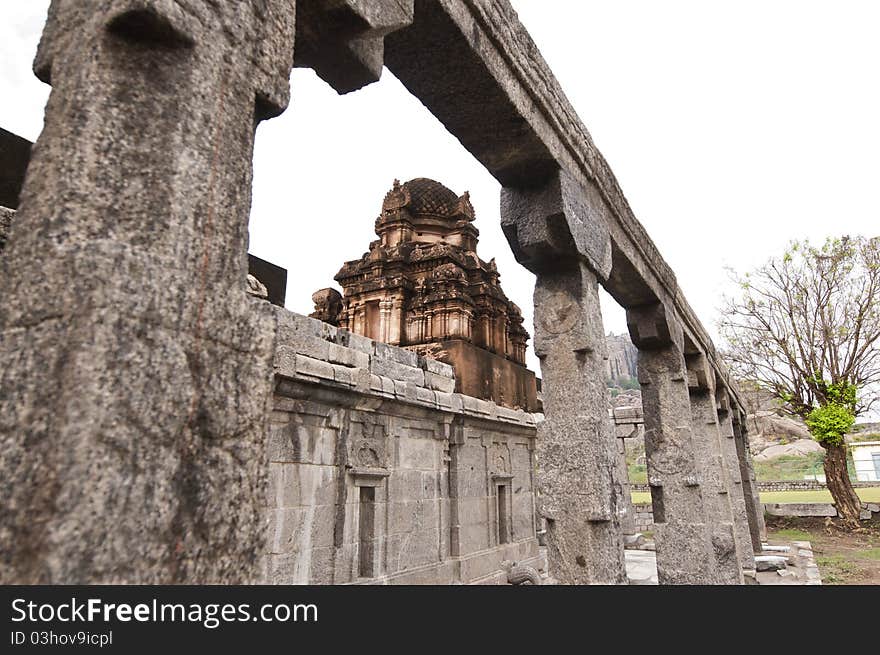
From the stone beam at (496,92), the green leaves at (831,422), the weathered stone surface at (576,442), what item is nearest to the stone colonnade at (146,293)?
the stone beam at (496,92)

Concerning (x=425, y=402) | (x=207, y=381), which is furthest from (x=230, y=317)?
(x=425, y=402)

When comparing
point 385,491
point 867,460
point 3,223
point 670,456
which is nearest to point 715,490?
point 670,456

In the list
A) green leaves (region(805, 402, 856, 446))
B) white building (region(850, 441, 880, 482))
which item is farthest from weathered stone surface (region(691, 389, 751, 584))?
white building (region(850, 441, 880, 482))

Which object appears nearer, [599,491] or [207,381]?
[207,381]

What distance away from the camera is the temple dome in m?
13.3

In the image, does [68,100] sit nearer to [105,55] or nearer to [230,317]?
[105,55]

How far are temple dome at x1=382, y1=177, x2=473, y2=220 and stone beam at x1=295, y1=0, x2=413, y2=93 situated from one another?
11178 mm

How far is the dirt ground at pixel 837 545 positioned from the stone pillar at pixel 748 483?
41.5 inches

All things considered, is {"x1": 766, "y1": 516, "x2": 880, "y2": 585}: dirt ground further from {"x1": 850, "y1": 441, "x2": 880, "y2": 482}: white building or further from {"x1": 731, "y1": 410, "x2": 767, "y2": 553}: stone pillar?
{"x1": 850, "y1": 441, "x2": 880, "y2": 482}: white building

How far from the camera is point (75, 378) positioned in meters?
0.99

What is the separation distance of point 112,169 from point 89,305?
34 centimetres

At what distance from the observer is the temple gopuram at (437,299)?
1045 centimetres

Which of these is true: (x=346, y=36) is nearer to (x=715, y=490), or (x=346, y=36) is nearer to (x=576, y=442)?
(x=576, y=442)
